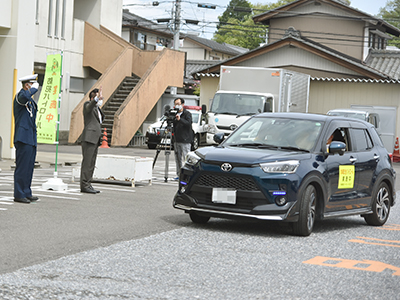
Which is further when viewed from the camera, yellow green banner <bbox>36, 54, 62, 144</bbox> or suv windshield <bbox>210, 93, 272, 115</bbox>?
suv windshield <bbox>210, 93, 272, 115</bbox>

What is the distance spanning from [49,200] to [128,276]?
216 inches

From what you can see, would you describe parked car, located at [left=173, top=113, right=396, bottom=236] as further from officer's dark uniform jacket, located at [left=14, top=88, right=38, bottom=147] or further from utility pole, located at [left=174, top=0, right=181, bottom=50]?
utility pole, located at [left=174, top=0, right=181, bottom=50]

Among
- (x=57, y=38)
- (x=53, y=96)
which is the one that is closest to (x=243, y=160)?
(x=53, y=96)

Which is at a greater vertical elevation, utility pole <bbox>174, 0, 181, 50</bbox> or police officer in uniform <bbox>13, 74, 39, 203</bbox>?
utility pole <bbox>174, 0, 181, 50</bbox>

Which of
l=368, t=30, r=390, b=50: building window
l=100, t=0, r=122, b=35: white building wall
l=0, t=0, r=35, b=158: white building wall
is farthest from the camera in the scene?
l=368, t=30, r=390, b=50: building window

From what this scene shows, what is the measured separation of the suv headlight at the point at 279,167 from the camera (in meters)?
8.56

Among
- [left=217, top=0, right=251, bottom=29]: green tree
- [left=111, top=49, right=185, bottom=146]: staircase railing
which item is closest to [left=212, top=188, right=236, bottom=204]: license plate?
[left=111, top=49, right=185, bottom=146]: staircase railing

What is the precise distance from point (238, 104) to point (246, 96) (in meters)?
0.46

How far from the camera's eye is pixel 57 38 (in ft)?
101

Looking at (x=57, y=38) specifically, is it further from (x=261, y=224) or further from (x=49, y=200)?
(x=261, y=224)

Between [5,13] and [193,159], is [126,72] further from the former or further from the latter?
[193,159]

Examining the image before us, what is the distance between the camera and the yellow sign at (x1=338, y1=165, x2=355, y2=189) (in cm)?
953

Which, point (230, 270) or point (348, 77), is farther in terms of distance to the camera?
point (348, 77)

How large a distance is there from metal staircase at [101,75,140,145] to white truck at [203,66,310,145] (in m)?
5.89
